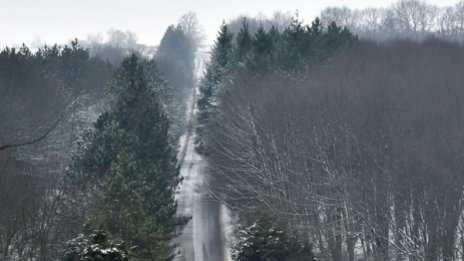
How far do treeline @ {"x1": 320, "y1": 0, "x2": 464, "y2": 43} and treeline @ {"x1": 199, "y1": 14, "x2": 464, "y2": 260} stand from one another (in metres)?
115

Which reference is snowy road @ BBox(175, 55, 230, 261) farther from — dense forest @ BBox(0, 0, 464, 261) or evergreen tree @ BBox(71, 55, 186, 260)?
evergreen tree @ BBox(71, 55, 186, 260)

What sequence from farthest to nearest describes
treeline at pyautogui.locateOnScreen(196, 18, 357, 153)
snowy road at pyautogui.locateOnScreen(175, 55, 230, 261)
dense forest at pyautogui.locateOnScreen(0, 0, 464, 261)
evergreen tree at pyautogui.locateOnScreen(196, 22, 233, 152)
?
evergreen tree at pyautogui.locateOnScreen(196, 22, 233, 152), treeline at pyautogui.locateOnScreen(196, 18, 357, 153), snowy road at pyautogui.locateOnScreen(175, 55, 230, 261), dense forest at pyautogui.locateOnScreen(0, 0, 464, 261)

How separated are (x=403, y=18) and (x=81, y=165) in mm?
156152

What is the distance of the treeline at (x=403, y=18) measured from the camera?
15975 centimetres

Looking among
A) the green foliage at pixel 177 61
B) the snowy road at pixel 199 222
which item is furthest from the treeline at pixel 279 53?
the green foliage at pixel 177 61

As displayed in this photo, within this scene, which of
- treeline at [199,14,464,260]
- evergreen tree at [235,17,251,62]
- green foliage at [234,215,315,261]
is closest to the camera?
green foliage at [234,215,315,261]

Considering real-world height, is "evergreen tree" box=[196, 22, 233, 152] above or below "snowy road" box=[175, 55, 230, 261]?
above

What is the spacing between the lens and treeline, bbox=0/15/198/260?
70.4ft

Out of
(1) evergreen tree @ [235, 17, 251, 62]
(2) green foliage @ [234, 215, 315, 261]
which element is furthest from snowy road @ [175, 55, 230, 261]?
(2) green foliage @ [234, 215, 315, 261]

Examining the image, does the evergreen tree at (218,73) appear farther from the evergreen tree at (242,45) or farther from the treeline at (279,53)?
the evergreen tree at (242,45)

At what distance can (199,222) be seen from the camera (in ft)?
145

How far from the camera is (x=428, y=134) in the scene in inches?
1134

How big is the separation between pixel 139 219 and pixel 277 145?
1457 cm

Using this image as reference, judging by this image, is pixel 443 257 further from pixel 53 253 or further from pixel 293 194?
pixel 53 253
